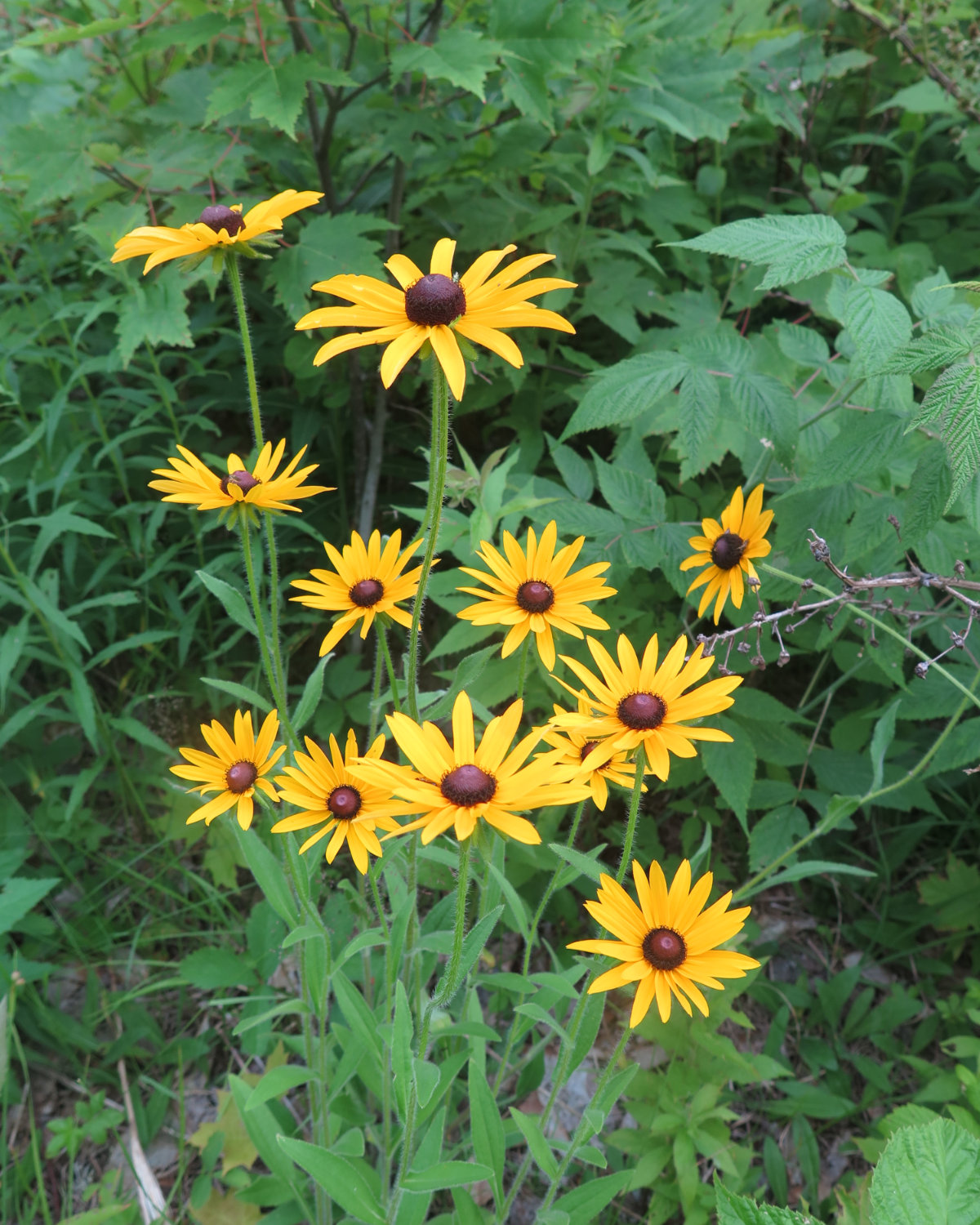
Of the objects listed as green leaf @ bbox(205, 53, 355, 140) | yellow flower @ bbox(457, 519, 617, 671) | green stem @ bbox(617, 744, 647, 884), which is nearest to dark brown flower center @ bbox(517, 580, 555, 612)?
yellow flower @ bbox(457, 519, 617, 671)

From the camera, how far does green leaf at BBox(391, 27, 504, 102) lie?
1.98 m

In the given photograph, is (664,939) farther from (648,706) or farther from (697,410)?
(697,410)

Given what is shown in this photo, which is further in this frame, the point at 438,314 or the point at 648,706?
the point at 648,706

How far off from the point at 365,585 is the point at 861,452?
2.97 feet

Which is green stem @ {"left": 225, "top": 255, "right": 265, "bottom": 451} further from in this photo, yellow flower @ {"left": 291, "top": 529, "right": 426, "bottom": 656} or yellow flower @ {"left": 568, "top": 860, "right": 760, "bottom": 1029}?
yellow flower @ {"left": 568, "top": 860, "right": 760, "bottom": 1029}

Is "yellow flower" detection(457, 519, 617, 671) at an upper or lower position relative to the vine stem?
upper

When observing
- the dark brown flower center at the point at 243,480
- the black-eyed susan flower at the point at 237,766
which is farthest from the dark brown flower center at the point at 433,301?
the black-eyed susan flower at the point at 237,766

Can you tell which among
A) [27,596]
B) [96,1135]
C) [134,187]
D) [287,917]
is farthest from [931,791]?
[134,187]

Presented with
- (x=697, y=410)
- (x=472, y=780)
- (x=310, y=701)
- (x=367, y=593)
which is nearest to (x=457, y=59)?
(x=697, y=410)

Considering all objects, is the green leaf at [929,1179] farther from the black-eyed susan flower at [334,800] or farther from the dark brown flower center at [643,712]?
the black-eyed susan flower at [334,800]

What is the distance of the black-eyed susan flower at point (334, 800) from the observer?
1.22 m

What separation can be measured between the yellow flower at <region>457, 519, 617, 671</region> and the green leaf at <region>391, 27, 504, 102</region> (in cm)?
116

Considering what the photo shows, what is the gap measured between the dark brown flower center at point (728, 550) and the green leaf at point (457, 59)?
1140 millimetres

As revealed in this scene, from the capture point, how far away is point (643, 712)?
1.17 metres
